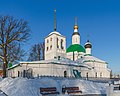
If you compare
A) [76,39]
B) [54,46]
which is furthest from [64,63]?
[76,39]

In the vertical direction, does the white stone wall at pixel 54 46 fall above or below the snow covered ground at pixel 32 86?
above

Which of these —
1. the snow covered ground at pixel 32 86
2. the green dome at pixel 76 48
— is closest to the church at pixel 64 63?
the green dome at pixel 76 48

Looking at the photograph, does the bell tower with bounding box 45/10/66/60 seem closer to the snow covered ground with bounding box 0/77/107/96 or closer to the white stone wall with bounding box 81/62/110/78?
the white stone wall with bounding box 81/62/110/78

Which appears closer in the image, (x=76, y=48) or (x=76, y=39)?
(x=76, y=48)

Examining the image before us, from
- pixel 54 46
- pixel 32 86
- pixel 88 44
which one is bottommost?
pixel 32 86

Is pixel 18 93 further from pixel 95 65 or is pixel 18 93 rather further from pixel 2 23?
pixel 95 65

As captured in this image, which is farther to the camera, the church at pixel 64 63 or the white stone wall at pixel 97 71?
the white stone wall at pixel 97 71

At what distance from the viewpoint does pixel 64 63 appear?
39.8 meters

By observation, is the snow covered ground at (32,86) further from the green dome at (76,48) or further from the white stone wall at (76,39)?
the white stone wall at (76,39)

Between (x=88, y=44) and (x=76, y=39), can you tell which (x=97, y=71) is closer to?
(x=88, y=44)

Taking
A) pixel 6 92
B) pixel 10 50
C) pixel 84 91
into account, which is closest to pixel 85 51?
pixel 10 50

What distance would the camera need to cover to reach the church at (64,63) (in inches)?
1502

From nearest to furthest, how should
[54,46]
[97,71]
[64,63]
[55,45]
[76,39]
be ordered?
[64,63] < [97,71] < [54,46] < [55,45] < [76,39]

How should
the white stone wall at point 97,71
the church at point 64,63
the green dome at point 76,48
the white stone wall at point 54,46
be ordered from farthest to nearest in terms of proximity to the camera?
the green dome at point 76,48
the white stone wall at point 54,46
the white stone wall at point 97,71
the church at point 64,63
